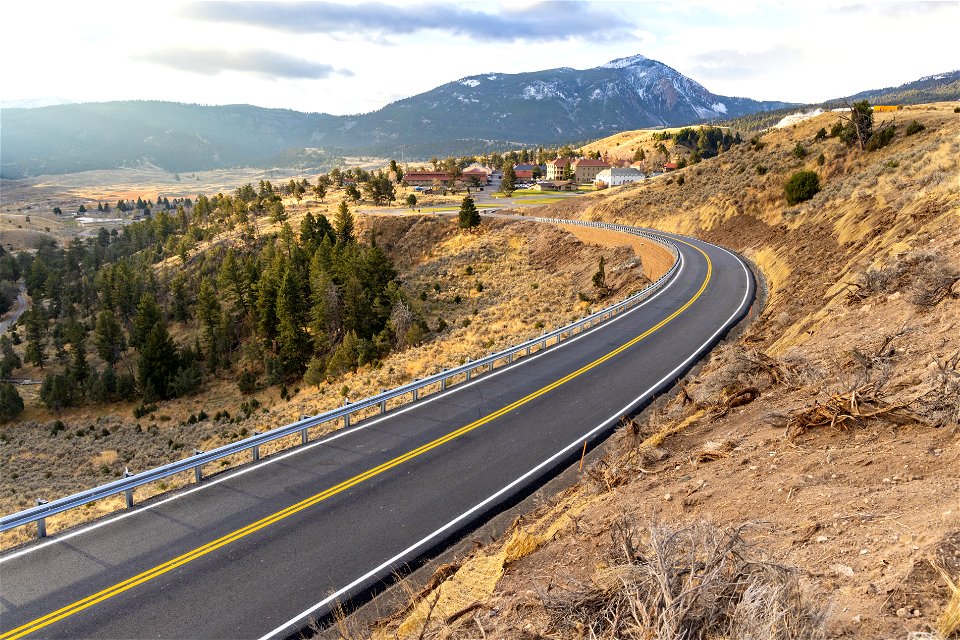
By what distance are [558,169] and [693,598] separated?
470 ft

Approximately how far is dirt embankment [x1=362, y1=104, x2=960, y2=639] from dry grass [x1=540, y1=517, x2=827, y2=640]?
0.02 m

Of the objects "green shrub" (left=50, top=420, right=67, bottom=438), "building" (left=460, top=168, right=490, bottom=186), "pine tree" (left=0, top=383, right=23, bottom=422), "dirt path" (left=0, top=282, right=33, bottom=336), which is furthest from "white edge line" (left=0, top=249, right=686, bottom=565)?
"dirt path" (left=0, top=282, right=33, bottom=336)

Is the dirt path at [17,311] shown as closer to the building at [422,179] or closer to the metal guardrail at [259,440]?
the building at [422,179]

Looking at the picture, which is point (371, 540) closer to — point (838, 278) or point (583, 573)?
point (583, 573)

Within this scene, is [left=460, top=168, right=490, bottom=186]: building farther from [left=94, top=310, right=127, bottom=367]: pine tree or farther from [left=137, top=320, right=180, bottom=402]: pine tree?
[left=137, top=320, right=180, bottom=402]: pine tree

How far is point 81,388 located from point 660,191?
245ft

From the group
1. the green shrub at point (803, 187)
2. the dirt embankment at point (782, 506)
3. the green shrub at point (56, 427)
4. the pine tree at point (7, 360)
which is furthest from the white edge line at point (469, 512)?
the pine tree at point (7, 360)

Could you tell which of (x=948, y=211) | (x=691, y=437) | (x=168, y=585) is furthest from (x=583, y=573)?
(x=948, y=211)

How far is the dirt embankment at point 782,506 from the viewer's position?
15.9 ft

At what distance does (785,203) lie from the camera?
48.2 m

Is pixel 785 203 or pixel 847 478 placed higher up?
pixel 785 203

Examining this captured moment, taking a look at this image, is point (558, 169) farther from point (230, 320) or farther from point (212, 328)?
point (212, 328)

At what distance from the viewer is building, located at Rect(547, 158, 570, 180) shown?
138 meters

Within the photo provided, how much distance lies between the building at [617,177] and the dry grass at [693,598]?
113242 mm
